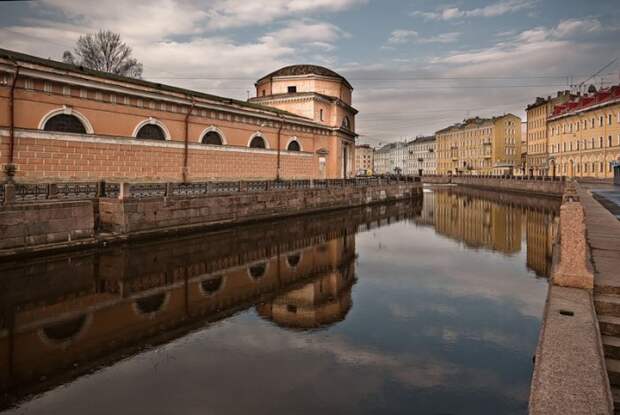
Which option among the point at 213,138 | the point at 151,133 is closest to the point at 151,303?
the point at 151,133

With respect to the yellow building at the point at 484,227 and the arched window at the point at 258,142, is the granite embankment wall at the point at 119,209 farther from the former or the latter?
→ the yellow building at the point at 484,227

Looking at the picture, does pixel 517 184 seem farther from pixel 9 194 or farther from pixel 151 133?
pixel 9 194

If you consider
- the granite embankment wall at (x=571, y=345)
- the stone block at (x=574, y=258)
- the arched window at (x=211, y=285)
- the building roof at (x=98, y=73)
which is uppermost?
the building roof at (x=98, y=73)

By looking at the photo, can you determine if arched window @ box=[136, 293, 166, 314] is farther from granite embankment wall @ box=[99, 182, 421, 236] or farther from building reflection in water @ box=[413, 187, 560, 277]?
building reflection in water @ box=[413, 187, 560, 277]

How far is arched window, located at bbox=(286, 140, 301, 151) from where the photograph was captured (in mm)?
33150

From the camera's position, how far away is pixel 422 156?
12338cm

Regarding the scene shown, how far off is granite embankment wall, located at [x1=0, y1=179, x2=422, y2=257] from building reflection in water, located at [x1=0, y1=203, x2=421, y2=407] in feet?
2.82

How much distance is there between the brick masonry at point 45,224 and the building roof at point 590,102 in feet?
177

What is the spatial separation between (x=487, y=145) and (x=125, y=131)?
77.5 metres

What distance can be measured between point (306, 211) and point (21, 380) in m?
22.5

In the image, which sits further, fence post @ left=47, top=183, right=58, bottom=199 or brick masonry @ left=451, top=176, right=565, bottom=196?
brick masonry @ left=451, top=176, right=565, bottom=196

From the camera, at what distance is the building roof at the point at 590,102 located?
4859 centimetres

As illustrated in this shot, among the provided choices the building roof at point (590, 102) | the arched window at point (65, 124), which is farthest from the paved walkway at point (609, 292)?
the building roof at point (590, 102)

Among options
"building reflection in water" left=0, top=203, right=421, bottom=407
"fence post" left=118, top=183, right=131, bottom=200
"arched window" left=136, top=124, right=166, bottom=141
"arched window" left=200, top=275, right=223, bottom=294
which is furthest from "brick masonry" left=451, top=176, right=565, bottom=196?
"fence post" left=118, top=183, right=131, bottom=200
